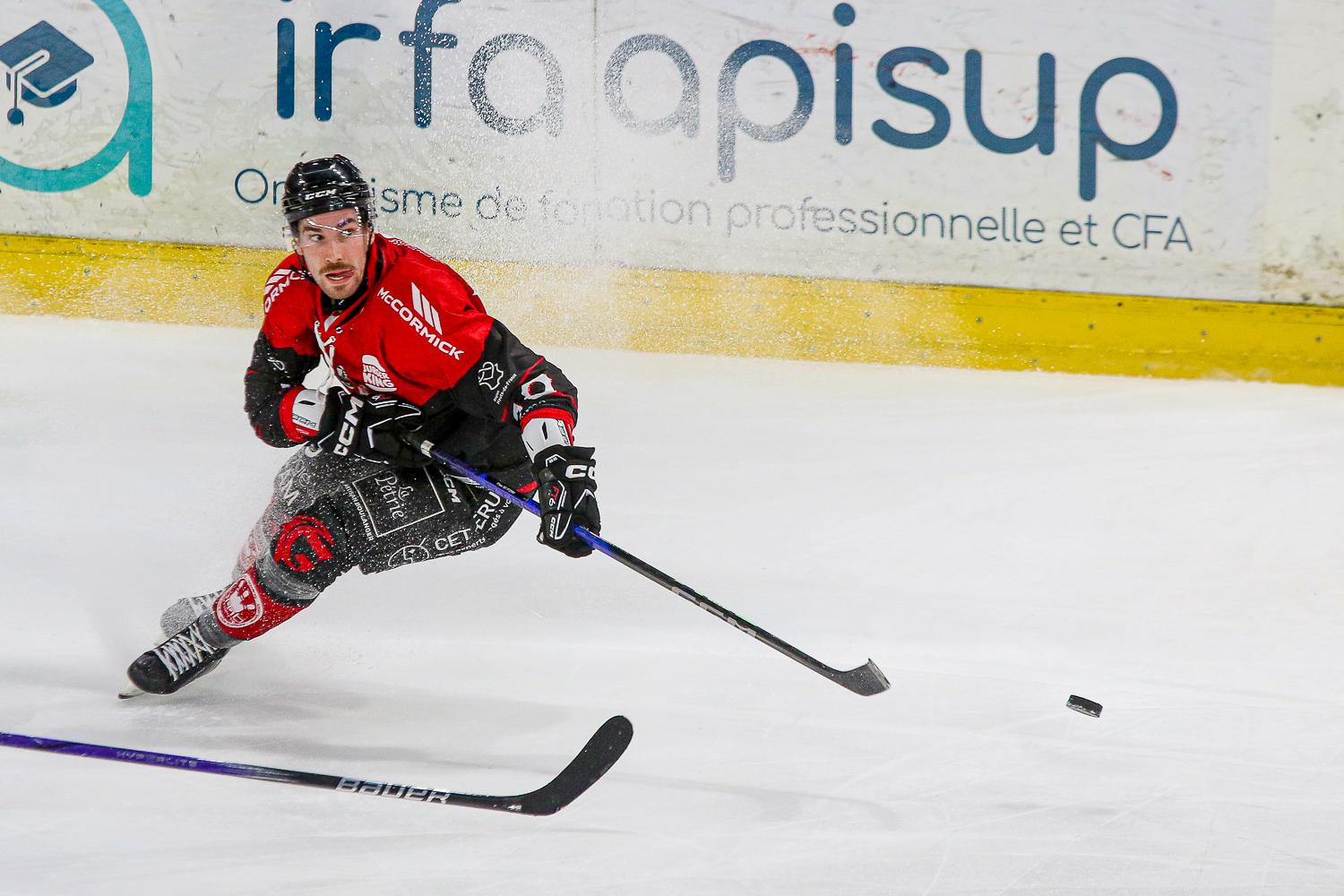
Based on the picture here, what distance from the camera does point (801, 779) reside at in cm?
209

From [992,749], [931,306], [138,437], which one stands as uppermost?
[931,306]

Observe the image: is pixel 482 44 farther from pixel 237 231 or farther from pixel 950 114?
pixel 950 114

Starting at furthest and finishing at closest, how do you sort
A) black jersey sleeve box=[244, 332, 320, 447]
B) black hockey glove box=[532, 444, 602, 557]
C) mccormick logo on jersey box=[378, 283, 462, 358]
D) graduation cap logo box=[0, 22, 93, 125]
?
graduation cap logo box=[0, 22, 93, 125] < black jersey sleeve box=[244, 332, 320, 447] < mccormick logo on jersey box=[378, 283, 462, 358] < black hockey glove box=[532, 444, 602, 557]

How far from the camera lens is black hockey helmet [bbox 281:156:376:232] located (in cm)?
224

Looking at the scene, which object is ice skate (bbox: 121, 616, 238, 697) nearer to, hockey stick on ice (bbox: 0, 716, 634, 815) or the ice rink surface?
the ice rink surface

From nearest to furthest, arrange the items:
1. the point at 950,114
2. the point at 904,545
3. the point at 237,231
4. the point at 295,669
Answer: the point at 295,669
the point at 904,545
the point at 237,231
the point at 950,114

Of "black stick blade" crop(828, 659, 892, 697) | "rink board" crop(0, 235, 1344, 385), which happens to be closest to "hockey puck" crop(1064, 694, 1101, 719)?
"black stick blade" crop(828, 659, 892, 697)

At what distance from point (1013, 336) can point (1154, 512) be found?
139cm

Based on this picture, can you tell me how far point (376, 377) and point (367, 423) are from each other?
0.09m

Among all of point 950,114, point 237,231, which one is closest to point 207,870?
point 237,231

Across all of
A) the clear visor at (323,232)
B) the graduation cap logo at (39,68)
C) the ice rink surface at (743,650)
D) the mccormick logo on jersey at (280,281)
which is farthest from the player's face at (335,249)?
the graduation cap logo at (39,68)

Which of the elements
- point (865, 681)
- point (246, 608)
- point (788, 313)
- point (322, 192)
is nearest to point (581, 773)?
point (865, 681)

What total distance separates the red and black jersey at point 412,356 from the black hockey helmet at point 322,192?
0.09 meters

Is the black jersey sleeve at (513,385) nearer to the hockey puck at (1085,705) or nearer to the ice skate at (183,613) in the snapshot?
the ice skate at (183,613)
